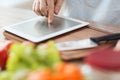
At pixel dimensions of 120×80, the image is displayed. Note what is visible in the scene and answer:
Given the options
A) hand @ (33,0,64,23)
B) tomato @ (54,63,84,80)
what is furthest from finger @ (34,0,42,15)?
tomato @ (54,63,84,80)

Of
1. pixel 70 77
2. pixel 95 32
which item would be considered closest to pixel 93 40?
pixel 95 32

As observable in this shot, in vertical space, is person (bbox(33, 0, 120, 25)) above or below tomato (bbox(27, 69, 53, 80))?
below

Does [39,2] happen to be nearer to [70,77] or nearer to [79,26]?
[79,26]

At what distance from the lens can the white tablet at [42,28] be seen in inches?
32.9

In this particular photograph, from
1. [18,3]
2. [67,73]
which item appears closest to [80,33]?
[67,73]

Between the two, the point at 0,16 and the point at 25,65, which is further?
the point at 0,16

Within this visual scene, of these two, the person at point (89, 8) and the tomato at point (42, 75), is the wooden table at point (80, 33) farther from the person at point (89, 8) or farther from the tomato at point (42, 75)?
the tomato at point (42, 75)

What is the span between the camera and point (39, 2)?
41.3 inches

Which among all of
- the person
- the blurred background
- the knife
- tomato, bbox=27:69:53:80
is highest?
tomato, bbox=27:69:53:80

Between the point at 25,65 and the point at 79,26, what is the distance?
18.8 inches

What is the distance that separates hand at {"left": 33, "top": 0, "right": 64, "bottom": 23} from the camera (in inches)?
39.3

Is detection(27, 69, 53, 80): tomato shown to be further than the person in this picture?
No

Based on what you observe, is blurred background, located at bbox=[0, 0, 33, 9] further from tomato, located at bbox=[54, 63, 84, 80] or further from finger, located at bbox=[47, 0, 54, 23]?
tomato, located at bbox=[54, 63, 84, 80]

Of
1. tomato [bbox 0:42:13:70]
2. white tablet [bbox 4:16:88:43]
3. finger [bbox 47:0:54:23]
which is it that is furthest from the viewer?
finger [bbox 47:0:54:23]
